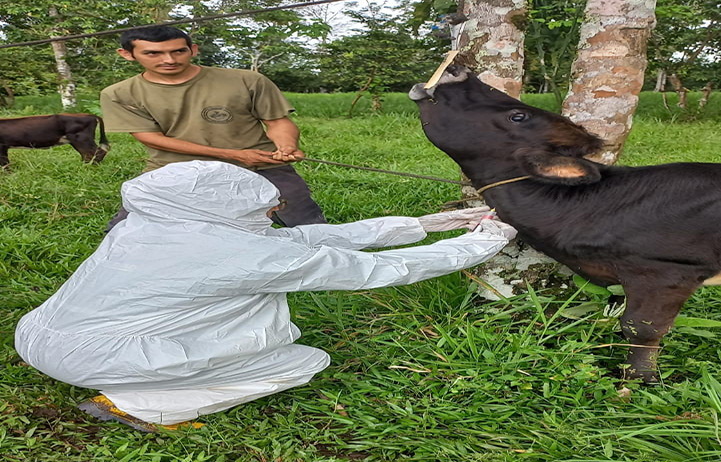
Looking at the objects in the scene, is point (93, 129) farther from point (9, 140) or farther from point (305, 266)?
point (305, 266)

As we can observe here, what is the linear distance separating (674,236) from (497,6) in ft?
4.24

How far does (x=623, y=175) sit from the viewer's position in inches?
92.4

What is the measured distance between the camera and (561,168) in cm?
223

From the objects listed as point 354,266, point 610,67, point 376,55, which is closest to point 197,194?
point 354,266

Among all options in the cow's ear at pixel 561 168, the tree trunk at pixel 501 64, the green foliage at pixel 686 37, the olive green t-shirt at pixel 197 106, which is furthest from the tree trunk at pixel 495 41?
the green foliage at pixel 686 37

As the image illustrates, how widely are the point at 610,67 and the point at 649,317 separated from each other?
44.3 inches

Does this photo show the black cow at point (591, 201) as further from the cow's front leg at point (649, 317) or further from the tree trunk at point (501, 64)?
the tree trunk at point (501, 64)

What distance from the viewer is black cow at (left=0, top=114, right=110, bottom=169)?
6.96 m

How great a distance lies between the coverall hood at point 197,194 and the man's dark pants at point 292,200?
1504 mm

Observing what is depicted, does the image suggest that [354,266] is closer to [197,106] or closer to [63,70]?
[197,106]

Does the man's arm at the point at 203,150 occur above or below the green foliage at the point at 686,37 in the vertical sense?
above

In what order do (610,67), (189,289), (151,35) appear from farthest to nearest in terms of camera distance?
(151,35)
(610,67)
(189,289)

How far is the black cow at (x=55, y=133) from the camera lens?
696 cm

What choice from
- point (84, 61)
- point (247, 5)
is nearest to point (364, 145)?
point (84, 61)
